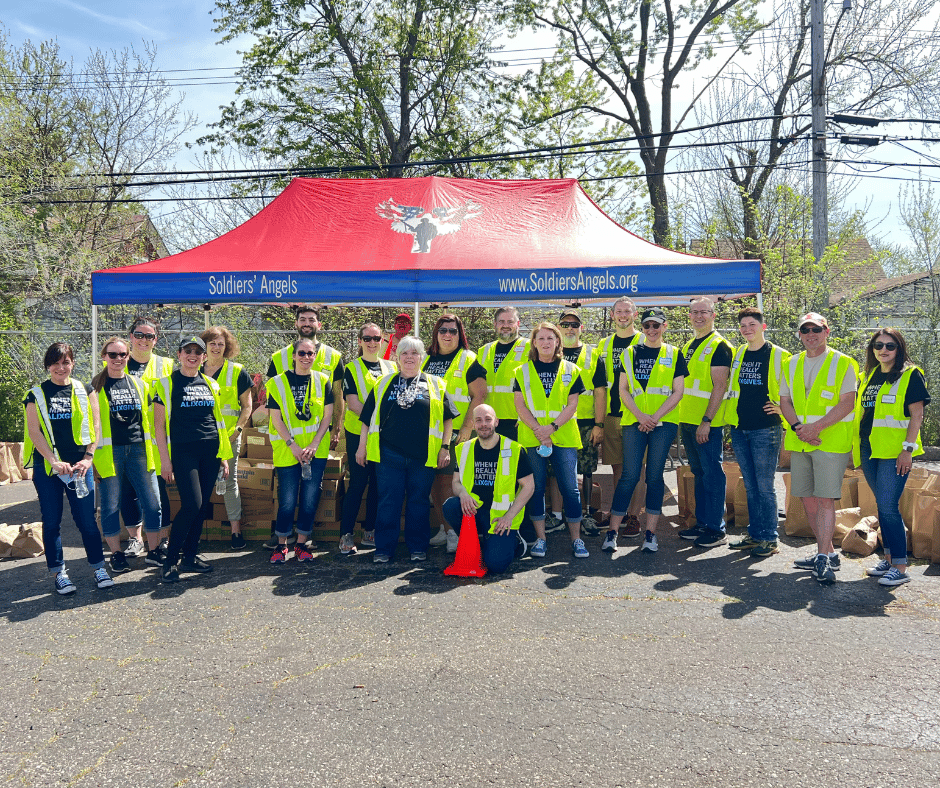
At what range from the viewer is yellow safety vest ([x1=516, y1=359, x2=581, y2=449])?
5688mm

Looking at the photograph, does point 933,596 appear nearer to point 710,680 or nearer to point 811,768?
point 710,680

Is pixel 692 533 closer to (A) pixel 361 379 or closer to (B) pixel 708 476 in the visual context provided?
(B) pixel 708 476

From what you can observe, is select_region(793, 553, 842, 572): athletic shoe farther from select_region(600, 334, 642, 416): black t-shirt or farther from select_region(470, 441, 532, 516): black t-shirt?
select_region(470, 441, 532, 516): black t-shirt

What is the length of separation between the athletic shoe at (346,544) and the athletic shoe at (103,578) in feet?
5.40

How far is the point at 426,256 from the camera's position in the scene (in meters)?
7.87

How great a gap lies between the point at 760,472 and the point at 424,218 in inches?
198

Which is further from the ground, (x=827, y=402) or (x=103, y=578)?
(x=827, y=402)

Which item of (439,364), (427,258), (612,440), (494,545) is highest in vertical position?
(427,258)

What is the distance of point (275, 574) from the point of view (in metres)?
5.30

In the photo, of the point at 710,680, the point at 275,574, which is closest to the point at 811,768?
the point at 710,680

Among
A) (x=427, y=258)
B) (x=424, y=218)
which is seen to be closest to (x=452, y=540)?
(x=427, y=258)

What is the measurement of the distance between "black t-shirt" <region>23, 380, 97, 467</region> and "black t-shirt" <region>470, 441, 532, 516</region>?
2767 mm

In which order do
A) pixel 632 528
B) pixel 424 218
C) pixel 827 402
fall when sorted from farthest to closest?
pixel 424 218, pixel 632 528, pixel 827 402

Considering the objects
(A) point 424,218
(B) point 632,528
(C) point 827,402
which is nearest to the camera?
(C) point 827,402
